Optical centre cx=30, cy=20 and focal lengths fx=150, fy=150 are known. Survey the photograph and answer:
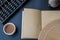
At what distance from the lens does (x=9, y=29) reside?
73 cm

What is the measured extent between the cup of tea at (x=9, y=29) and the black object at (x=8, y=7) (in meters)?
0.05

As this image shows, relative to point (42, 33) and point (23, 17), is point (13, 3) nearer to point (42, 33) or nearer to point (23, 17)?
point (23, 17)

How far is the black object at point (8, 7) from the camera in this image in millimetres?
760

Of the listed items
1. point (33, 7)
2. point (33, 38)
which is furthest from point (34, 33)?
point (33, 7)

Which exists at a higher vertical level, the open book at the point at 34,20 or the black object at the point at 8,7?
the black object at the point at 8,7

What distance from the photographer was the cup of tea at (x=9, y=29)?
2.37 ft

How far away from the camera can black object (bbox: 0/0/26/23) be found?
76 centimetres

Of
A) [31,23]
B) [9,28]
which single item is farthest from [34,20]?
[9,28]

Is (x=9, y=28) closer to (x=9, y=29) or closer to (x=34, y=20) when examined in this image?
(x=9, y=29)

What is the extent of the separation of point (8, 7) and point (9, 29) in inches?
4.7

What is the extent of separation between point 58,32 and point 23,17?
188 mm

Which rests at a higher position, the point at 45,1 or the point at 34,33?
the point at 45,1

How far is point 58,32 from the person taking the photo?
2.19ft

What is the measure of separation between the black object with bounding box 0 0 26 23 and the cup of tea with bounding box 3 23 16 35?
46mm
